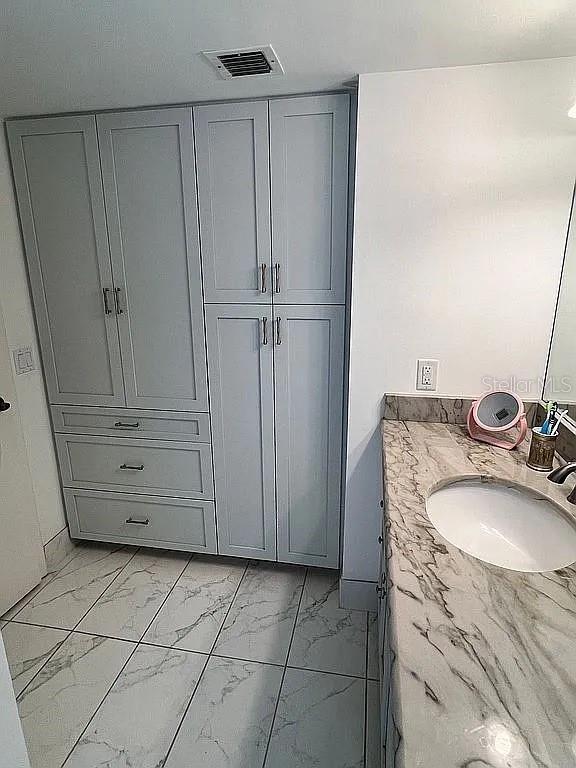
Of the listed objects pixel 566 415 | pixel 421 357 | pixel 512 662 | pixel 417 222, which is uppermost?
pixel 417 222

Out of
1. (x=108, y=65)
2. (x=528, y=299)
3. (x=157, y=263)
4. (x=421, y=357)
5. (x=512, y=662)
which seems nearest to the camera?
(x=512, y=662)

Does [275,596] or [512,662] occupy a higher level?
[512,662]

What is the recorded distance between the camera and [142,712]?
1.66 meters

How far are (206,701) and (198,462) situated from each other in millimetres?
984

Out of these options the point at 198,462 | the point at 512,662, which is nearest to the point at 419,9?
the point at 512,662

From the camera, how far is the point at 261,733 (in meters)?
1.58

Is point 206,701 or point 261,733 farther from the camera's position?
point 206,701

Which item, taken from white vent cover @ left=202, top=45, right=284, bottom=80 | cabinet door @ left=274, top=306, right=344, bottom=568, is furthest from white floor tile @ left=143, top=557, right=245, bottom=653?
white vent cover @ left=202, top=45, right=284, bottom=80

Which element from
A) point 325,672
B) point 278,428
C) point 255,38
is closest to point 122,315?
point 278,428

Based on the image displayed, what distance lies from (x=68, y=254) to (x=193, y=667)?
6.09 feet

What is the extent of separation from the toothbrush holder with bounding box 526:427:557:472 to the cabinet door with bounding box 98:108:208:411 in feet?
4.51

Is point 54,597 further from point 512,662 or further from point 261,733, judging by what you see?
point 512,662

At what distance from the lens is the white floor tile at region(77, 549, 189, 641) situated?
204 centimetres

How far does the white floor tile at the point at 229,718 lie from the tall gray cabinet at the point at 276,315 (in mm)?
604
